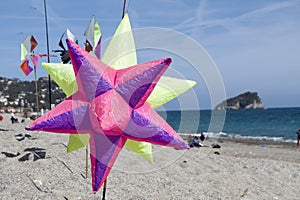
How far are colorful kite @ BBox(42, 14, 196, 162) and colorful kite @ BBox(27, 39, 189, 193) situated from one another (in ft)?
0.67

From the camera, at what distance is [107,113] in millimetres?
1786

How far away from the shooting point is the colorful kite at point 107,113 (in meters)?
1.78

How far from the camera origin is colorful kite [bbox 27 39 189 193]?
178 cm

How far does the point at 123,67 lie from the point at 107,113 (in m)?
0.44

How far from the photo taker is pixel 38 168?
→ 4648 millimetres

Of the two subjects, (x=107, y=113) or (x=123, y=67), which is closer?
(x=107, y=113)

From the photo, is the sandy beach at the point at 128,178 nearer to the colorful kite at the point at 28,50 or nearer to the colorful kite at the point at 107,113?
the colorful kite at the point at 107,113

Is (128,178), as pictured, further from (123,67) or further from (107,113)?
(107,113)

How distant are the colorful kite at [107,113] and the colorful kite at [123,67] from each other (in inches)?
Answer: 8.1

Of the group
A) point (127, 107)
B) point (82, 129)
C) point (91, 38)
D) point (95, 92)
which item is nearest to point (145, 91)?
point (127, 107)

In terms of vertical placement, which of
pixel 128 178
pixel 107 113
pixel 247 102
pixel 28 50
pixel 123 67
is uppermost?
pixel 247 102

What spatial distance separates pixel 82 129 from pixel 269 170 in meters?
6.38

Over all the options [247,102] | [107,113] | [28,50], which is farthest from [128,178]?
[247,102]

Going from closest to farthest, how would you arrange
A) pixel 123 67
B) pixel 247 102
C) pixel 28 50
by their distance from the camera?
pixel 123 67 → pixel 28 50 → pixel 247 102
